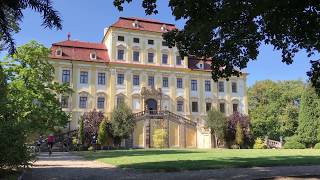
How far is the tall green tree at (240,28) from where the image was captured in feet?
33.4

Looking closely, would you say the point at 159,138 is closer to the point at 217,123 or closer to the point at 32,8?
the point at 217,123

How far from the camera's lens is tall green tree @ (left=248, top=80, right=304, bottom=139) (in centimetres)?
6156

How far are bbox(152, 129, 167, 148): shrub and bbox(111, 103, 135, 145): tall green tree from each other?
391 cm

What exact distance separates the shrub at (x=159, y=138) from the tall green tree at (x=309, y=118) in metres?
17.5

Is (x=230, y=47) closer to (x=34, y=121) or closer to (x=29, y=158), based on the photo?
→ (x=29, y=158)

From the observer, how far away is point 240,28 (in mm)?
11445

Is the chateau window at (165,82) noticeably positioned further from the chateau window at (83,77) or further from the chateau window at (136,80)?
the chateau window at (83,77)

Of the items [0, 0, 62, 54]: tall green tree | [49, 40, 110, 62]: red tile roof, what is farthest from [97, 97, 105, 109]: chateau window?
[0, 0, 62, 54]: tall green tree

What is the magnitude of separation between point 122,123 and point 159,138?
5583 mm

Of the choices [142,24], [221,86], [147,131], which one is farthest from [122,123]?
[221,86]

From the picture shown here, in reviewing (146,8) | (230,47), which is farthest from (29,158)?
(230,47)

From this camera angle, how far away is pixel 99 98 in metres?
50.1

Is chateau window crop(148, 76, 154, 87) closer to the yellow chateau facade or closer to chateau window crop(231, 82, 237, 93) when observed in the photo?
the yellow chateau facade

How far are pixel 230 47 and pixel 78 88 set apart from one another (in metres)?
39.1
